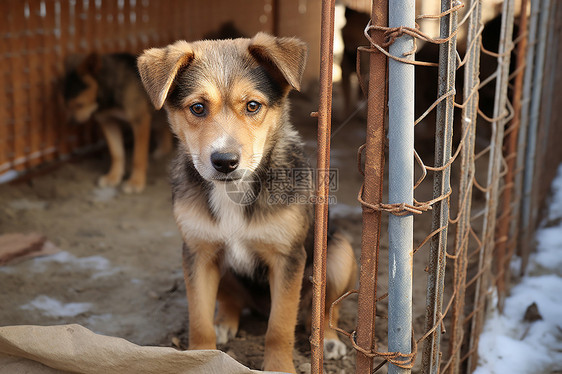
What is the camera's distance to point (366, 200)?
1.86 m

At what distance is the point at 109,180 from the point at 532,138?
404 centimetres

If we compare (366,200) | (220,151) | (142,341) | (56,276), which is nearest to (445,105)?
(366,200)

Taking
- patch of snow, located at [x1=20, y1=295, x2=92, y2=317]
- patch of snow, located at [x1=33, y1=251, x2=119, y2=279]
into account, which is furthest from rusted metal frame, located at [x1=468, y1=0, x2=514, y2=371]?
patch of snow, located at [x1=33, y1=251, x2=119, y2=279]

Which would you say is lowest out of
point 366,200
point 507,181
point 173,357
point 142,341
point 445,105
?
point 142,341

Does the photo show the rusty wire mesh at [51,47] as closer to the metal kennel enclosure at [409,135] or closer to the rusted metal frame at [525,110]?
the metal kennel enclosure at [409,135]

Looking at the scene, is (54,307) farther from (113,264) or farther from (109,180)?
(109,180)

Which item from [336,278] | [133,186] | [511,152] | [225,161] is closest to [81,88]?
[133,186]

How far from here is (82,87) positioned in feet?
18.4

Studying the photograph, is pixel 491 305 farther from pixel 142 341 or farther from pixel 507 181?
pixel 142 341

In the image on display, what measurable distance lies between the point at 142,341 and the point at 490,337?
187 centimetres

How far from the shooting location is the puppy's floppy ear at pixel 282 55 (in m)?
2.36

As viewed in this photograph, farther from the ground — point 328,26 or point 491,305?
point 328,26

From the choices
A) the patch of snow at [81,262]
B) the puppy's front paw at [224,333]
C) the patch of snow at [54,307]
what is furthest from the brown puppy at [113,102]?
the puppy's front paw at [224,333]

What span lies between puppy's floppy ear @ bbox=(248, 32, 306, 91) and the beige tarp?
3.72ft
